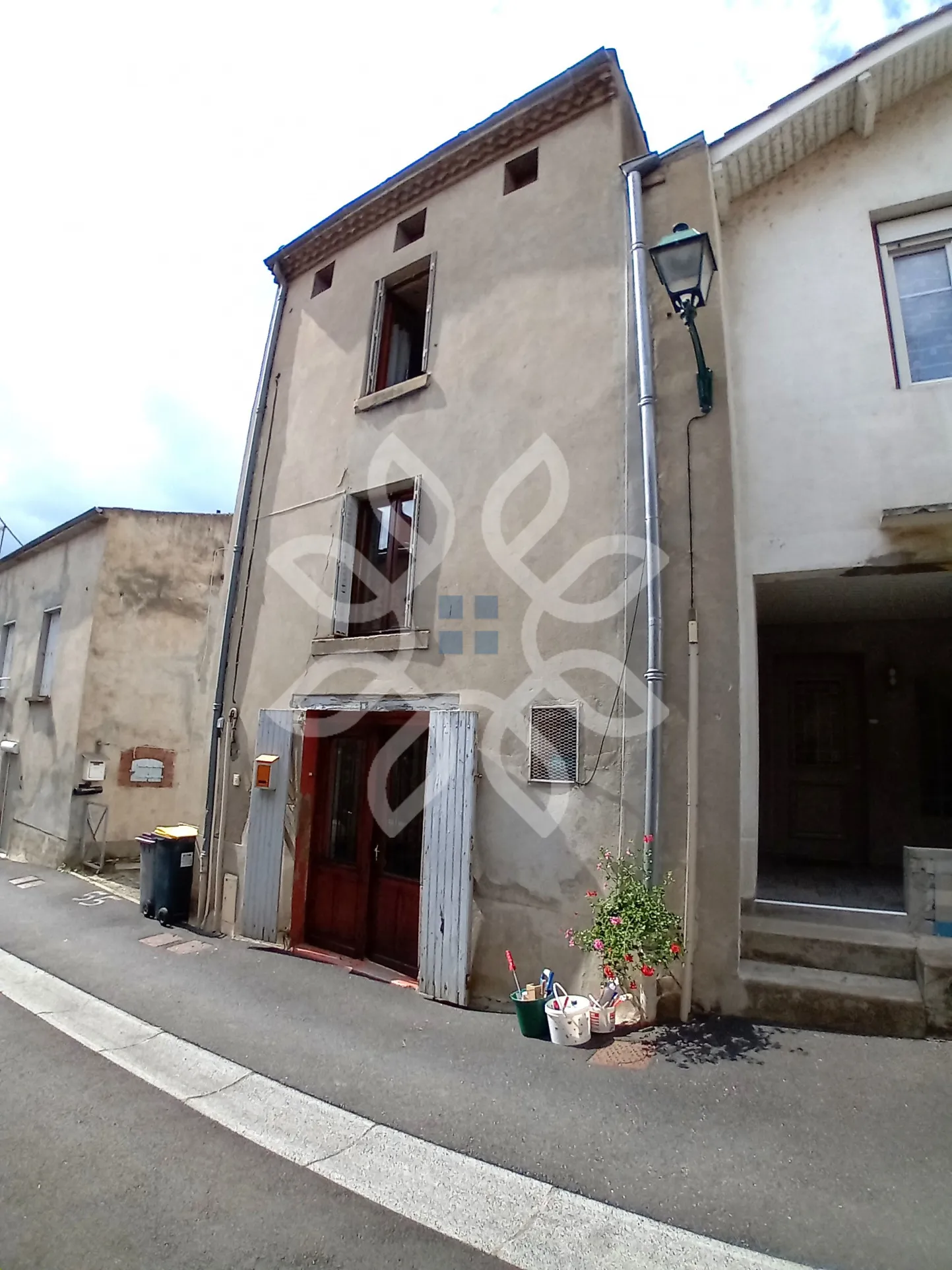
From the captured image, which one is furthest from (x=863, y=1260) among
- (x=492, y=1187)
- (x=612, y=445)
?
(x=612, y=445)

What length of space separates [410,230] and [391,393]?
236 centimetres

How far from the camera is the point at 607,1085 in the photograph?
12.0ft

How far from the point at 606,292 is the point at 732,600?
10.1 feet

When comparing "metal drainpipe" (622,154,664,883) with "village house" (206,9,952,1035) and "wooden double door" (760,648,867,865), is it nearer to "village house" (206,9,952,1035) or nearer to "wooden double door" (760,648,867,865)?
"village house" (206,9,952,1035)

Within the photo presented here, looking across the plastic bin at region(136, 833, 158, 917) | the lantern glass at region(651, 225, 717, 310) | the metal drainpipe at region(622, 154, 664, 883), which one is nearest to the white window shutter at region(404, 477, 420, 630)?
the metal drainpipe at region(622, 154, 664, 883)

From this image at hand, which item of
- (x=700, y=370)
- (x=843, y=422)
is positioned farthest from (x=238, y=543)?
(x=843, y=422)

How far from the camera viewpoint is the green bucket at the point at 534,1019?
439cm

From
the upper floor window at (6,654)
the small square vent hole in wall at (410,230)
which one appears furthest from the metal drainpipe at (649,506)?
the upper floor window at (6,654)

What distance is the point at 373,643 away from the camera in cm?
632

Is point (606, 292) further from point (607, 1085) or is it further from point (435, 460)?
point (607, 1085)

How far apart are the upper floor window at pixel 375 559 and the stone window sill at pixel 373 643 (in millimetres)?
177

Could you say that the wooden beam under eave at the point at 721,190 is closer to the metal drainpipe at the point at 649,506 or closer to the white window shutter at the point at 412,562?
the metal drainpipe at the point at 649,506

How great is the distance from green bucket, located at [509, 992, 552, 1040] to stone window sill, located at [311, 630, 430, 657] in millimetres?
3016

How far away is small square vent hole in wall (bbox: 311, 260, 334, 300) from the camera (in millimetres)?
8477
